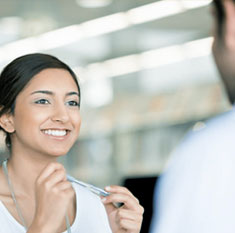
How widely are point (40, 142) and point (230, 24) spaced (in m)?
0.72

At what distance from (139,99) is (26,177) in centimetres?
316

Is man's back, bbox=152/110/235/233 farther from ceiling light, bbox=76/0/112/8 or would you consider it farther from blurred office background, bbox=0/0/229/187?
ceiling light, bbox=76/0/112/8

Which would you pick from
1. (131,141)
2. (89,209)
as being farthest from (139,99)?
(89,209)

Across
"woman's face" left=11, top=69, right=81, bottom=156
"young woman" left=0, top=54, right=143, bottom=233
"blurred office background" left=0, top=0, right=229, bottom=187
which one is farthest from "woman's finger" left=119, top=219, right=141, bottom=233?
"blurred office background" left=0, top=0, right=229, bottom=187

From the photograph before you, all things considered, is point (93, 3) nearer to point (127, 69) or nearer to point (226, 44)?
point (127, 69)

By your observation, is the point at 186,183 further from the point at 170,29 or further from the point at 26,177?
the point at 170,29

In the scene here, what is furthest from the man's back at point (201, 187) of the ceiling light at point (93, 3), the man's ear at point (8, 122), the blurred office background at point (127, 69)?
the ceiling light at point (93, 3)

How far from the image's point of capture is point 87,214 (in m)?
1.48

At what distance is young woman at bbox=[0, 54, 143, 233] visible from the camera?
136cm

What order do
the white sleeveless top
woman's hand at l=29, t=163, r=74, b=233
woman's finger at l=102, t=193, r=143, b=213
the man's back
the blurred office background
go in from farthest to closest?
the blurred office background → the white sleeveless top → woman's finger at l=102, t=193, r=143, b=213 → woman's hand at l=29, t=163, r=74, b=233 → the man's back

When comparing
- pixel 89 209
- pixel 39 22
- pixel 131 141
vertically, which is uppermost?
pixel 39 22

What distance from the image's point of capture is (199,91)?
176 inches

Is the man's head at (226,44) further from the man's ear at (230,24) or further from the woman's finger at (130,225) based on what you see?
the woman's finger at (130,225)

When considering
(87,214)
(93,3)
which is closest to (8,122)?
(87,214)
